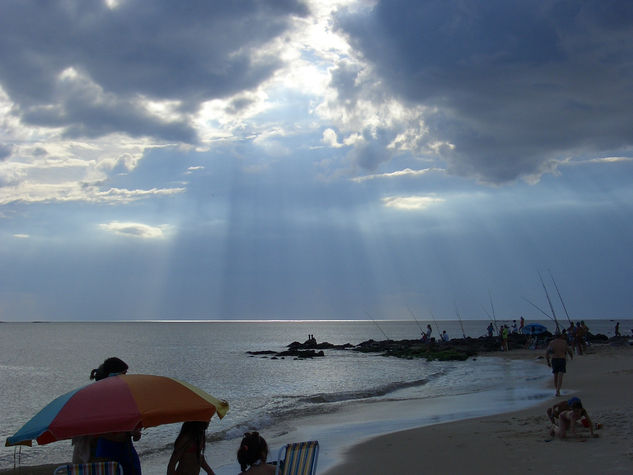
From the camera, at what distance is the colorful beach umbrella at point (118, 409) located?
4617 mm

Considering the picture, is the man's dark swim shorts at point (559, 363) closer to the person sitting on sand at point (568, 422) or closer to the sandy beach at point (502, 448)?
the sandy beach at point (502, 448)

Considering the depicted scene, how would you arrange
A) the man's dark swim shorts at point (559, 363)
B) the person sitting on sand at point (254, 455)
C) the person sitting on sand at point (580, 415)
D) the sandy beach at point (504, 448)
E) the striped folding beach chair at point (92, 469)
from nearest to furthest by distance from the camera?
the striped folding beach chair at point (92, 469)
the person sitting on sand at point (254, 455)
the sandy beach at point (504, 448)
the person sitting on sand at point (580, 415)
the man's dark swim shorts at point (559, 363)

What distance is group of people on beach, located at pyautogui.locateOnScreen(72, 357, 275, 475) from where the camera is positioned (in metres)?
5.30

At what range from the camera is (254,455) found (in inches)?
208

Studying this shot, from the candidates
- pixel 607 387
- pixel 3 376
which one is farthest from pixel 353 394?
pixel 3 376

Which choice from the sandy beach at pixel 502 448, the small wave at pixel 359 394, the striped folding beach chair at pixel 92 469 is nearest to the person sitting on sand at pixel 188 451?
the striped folding beach chair at pixel 92 469

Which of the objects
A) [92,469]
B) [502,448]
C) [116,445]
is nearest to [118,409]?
[92,469]

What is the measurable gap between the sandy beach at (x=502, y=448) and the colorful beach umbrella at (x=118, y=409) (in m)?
5.08

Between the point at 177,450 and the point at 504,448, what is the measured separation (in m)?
5.98

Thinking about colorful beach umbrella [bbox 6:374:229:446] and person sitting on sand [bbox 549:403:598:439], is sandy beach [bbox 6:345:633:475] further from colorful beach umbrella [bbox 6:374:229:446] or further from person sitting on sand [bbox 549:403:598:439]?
colorful beach umbrella [bbox 6:374:229:446]

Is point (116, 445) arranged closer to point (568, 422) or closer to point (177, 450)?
point (177, 450)

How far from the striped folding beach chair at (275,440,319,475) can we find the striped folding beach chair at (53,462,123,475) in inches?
60.0

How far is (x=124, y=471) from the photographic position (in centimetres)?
558

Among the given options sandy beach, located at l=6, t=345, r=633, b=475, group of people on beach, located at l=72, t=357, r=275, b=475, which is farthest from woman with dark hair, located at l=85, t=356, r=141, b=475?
sandy beach, located at l=6, t=345, r=633, b=475
